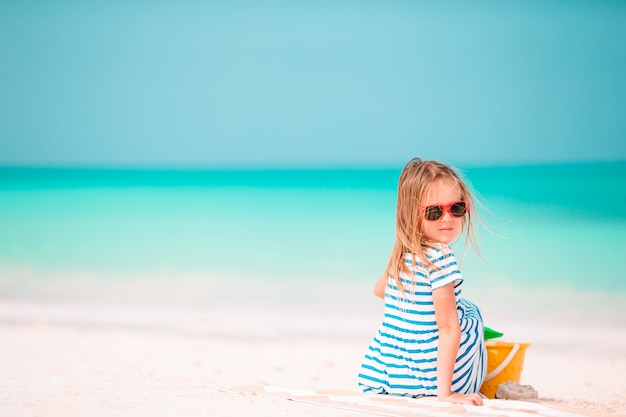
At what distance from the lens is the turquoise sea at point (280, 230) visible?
5547 millimetres

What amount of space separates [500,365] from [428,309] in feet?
1.26

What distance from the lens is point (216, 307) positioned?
4680 mm

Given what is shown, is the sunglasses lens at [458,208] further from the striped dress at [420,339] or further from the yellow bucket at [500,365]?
the yellow bucket at [500,365]

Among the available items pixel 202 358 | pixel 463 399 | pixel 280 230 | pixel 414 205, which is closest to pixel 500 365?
pixel 463 399

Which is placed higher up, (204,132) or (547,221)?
(204,132)

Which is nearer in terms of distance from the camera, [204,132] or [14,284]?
[14,284]

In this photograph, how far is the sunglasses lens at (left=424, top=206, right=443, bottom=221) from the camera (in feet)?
8.02

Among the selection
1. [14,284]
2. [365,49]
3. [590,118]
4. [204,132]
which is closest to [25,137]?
[204,132]

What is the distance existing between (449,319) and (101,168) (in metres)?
13.3

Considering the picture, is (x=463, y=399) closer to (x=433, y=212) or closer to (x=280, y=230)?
(x=433, y=212)

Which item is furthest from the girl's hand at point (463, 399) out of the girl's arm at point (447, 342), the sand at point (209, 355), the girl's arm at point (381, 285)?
the girl's arm at point (381, 285)

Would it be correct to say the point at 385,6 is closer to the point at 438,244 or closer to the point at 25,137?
the point at 25,137

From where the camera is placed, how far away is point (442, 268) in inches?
93.4

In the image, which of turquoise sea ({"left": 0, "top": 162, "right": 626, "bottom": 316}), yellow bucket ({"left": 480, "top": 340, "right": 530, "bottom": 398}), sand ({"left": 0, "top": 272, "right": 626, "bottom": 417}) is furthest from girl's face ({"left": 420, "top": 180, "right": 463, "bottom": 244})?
turquoise sea ({"left": 0, "top": 162, "right": 626, "bottom": 316})
